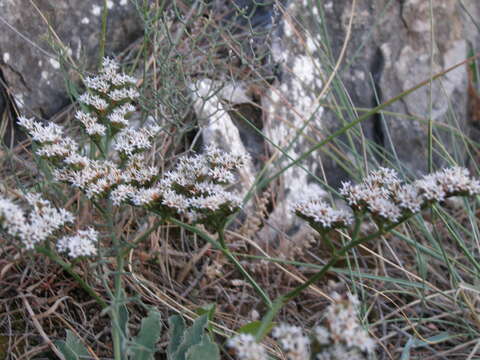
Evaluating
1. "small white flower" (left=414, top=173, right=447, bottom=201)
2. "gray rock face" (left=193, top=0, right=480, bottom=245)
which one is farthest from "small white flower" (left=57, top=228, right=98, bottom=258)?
"gray rock face" (left=193, top=0, right=480, bottom=245)

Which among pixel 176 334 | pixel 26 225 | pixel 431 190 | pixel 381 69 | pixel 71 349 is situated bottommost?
pixel 71 349

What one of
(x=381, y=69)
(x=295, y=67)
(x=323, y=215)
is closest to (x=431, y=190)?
(x=323, y=215)

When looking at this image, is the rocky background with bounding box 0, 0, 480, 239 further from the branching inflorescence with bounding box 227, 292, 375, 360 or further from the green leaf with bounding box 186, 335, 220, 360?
the branching inflorescence with bounding box 227, 292, 375, 360

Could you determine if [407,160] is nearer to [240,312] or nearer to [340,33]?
[340,33]

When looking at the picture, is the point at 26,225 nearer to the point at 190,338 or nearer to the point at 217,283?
the point at 190,338

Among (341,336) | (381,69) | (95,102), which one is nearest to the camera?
(341,336)

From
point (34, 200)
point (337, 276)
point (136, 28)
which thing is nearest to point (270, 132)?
point (337, 276)
